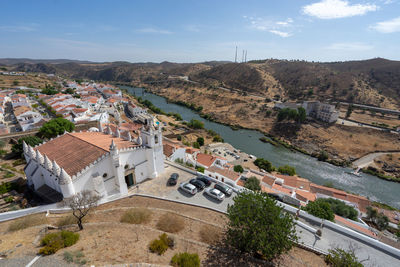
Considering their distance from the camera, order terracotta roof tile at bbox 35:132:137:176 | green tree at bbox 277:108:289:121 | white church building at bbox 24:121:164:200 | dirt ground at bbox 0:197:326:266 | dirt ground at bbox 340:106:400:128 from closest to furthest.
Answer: dirt ground at bbox 0:197:326:266
white church building at bbox 24:121:164:200
terracotta roof tile at bbox 35:132:137:176
dirt ground at bbox 340:106:400:128
green tree at bbox 277:108:289:121

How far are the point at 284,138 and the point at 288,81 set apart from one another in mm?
63279

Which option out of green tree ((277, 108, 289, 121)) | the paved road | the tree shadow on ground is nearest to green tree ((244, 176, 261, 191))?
the tree shadow on ground

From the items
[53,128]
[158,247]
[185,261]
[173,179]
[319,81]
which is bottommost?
[173,179]

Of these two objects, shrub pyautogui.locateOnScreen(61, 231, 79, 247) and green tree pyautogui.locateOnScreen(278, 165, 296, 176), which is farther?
green tree pyautogui.locateOnScreen(278, 165, 296, 176)

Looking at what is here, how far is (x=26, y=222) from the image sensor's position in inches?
614

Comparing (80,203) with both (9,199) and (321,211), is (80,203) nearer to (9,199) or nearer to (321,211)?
(9,199)

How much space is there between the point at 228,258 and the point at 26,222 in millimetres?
16400

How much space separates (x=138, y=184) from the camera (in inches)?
918

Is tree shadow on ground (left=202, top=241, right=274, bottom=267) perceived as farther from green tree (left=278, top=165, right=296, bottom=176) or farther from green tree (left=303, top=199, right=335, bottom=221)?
green tree (left=278, top=165, right=296, bottom=176)

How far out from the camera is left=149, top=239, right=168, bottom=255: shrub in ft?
42.5

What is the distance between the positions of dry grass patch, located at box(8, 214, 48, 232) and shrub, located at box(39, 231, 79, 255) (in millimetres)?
3706

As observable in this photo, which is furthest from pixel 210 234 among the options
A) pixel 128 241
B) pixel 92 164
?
pixel 92 164

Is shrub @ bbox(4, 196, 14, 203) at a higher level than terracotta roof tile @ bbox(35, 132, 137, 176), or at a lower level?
lower

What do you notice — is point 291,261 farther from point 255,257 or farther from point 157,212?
point 157,212
